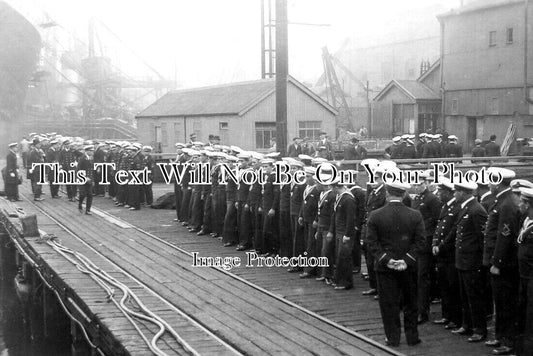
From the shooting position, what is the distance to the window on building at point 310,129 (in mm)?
27594

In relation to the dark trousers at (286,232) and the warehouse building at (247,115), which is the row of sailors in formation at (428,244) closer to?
the dark trousers at (286,232)

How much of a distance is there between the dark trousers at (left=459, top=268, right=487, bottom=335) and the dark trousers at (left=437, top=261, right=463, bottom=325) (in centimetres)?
24

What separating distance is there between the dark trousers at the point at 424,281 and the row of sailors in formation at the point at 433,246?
0.04 feet

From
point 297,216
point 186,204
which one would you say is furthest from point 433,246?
point 186,204

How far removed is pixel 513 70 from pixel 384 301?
3011 centimetres

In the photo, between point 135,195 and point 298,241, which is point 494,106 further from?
point 298,241

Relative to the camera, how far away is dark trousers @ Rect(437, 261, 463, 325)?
8797mm

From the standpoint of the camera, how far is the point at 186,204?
57.5 ft

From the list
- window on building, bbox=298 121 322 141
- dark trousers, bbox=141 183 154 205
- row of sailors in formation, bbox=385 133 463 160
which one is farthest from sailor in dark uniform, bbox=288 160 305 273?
window on building, bbox=298 121 322 141

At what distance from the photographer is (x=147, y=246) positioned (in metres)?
14.5

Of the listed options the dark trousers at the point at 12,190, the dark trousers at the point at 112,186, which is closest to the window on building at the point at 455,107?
the dark trousers at the point at 112,186

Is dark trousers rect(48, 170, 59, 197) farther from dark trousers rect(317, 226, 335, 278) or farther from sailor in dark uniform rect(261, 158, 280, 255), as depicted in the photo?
dark trousers rect(317, 226, 335, 278)

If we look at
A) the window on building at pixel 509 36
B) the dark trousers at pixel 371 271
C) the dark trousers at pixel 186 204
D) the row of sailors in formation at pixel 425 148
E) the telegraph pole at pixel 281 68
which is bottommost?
the dark trousers at pixel 371 271

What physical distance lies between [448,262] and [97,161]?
1594cm
